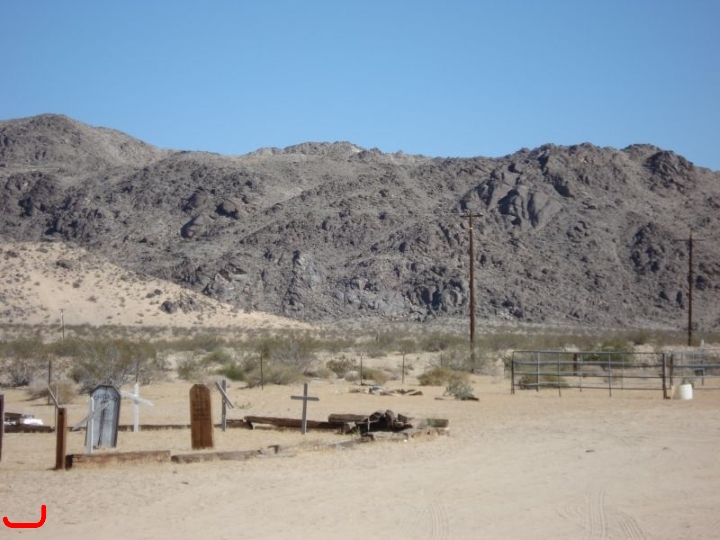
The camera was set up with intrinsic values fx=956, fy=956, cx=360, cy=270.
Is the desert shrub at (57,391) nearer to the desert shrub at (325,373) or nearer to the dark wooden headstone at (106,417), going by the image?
the dark wooden headstone at (106,417)

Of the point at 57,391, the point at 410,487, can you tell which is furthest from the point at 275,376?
the point at 410,487

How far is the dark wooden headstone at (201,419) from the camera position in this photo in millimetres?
17812

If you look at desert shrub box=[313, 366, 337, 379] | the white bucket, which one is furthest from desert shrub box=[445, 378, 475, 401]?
desert shrub box=[313, 366, 337, 379]

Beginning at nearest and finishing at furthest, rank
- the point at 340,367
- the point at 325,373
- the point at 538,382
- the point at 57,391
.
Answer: the point at 57,391, the point at 538,382, the point at 325,373, the point at 340,367

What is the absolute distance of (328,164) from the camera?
4405 inches

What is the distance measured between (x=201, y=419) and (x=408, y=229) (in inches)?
2808

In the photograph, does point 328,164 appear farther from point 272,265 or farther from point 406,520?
point 406,520

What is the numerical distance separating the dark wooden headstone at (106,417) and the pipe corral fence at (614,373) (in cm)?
1471

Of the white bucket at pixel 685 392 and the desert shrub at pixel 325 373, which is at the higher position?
the white bucket at pixel 685 392

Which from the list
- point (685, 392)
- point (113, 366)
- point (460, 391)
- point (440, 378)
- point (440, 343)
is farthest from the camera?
point (440, 343)

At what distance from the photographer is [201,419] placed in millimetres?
17859

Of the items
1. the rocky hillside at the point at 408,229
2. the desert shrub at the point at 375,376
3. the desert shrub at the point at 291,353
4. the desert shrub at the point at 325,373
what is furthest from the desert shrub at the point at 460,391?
the rocky hillside at the point at 408,229

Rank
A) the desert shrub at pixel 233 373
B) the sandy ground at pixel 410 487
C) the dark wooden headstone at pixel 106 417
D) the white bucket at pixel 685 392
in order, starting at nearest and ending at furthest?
the sandy ground at pixel 410 487
the dark wooden headstone at pixel 106 417
the white bucket at pixel 685 392
the desert shrub at pixel 233 373

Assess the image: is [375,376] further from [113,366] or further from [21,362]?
[21,362]
